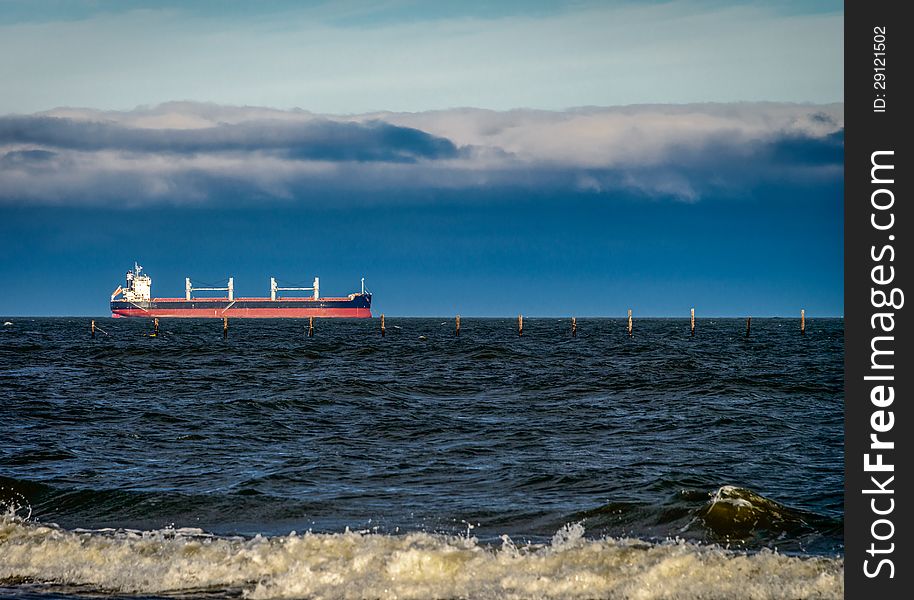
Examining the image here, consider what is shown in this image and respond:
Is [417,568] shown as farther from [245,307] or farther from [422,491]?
[245,307]

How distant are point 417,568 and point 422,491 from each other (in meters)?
4.47

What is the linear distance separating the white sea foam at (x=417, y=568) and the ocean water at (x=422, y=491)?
26 mm

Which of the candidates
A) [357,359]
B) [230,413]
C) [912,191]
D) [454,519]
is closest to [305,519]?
[454,519]

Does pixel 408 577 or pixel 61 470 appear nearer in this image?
pixel 408 577

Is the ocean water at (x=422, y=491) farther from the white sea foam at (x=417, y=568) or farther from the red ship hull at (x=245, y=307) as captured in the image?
the red ship hull at (x=245, y=307)

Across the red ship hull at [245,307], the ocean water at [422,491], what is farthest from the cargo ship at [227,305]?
the ocean water at [422,491]

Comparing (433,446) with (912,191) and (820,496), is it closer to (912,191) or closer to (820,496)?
(820,496)

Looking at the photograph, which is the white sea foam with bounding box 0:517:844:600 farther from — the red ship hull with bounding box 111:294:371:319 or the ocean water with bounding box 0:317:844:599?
the red ship hull with bounding box 111:294:371:319

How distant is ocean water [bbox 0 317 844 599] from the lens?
8719mm

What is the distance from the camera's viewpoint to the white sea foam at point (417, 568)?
27.3 feet

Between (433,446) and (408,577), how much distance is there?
874 centimetres

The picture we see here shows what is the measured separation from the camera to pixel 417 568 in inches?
351

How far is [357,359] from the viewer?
46.8 m

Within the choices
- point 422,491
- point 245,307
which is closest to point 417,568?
point 422,491
